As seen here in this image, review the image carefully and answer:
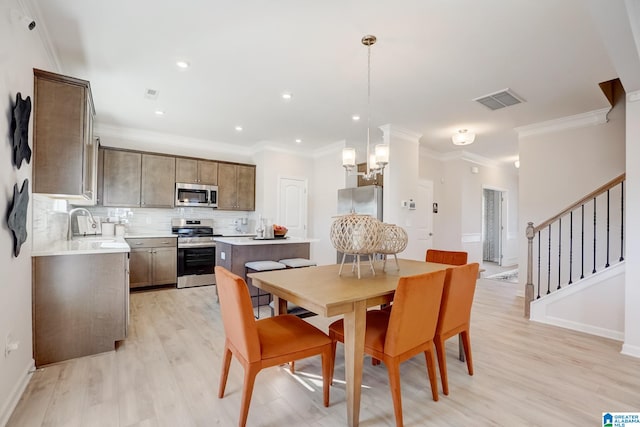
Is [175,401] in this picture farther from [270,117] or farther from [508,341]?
[270,117]

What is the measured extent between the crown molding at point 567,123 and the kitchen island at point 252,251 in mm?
3840

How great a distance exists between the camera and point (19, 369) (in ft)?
6.53

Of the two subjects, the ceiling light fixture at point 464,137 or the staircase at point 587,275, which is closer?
the staircase at point 587,275

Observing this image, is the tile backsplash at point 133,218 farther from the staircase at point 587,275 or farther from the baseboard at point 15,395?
the staircase at point 587,275

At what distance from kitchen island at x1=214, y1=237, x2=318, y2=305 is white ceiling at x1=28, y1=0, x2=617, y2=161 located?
1784 millimetres

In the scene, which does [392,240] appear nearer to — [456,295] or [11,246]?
[456,295]

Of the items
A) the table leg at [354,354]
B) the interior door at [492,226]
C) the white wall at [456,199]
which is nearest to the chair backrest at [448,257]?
the table leg at [354,354]

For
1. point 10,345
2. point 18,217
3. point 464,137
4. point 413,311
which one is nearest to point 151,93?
point 18,217

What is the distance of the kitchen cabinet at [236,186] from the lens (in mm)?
5680

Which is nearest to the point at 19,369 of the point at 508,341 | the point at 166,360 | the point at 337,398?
the point at 166,360

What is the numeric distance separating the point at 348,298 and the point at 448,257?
76.0 inches

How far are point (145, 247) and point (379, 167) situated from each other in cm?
389

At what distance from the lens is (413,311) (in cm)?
167

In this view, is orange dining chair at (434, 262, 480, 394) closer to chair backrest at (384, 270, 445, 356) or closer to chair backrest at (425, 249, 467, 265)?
chair backrest at (384, 270, 445, 356)
